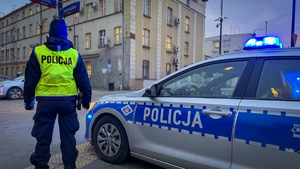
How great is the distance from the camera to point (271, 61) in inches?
84.3

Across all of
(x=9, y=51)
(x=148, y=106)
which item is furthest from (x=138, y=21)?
(x=9, y=51)

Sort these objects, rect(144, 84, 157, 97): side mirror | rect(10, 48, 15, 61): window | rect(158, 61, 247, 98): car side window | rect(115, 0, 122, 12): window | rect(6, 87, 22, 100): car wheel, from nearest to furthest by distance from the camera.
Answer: rect(158, 61, 247, 98): car side window < rect(144, 84, 157, 97): side mirror < rect(6, 87, 22, 100): car wheel < rect(115, 0, 122, 12): window < rect(10, 48, 15, 61): window

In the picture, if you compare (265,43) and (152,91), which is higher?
(265,43)

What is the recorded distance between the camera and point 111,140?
3070mm

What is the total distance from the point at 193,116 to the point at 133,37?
18626 mm

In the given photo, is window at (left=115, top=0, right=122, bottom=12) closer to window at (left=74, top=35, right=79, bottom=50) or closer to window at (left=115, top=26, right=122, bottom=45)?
window at (left=115, top=26, right=122, bottom=45)

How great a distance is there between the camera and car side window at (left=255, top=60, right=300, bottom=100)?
2.00 m

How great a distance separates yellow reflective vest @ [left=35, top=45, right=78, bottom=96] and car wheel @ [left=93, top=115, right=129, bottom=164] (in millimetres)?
853

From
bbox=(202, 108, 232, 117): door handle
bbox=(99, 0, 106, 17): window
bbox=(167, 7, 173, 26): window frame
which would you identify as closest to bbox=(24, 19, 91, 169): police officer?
bbox=(202, 108, 232, 117): door handle

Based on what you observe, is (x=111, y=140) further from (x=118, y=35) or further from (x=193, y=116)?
(x=118, y=35)

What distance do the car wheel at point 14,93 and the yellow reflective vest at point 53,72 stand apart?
1021 centimetres

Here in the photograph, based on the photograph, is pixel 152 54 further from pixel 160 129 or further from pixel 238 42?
pixel 238 42

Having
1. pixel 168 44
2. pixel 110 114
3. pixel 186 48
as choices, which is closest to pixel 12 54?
pixel 168 44

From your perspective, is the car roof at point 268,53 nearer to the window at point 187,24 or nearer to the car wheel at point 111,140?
the car wheel at point 111,140
